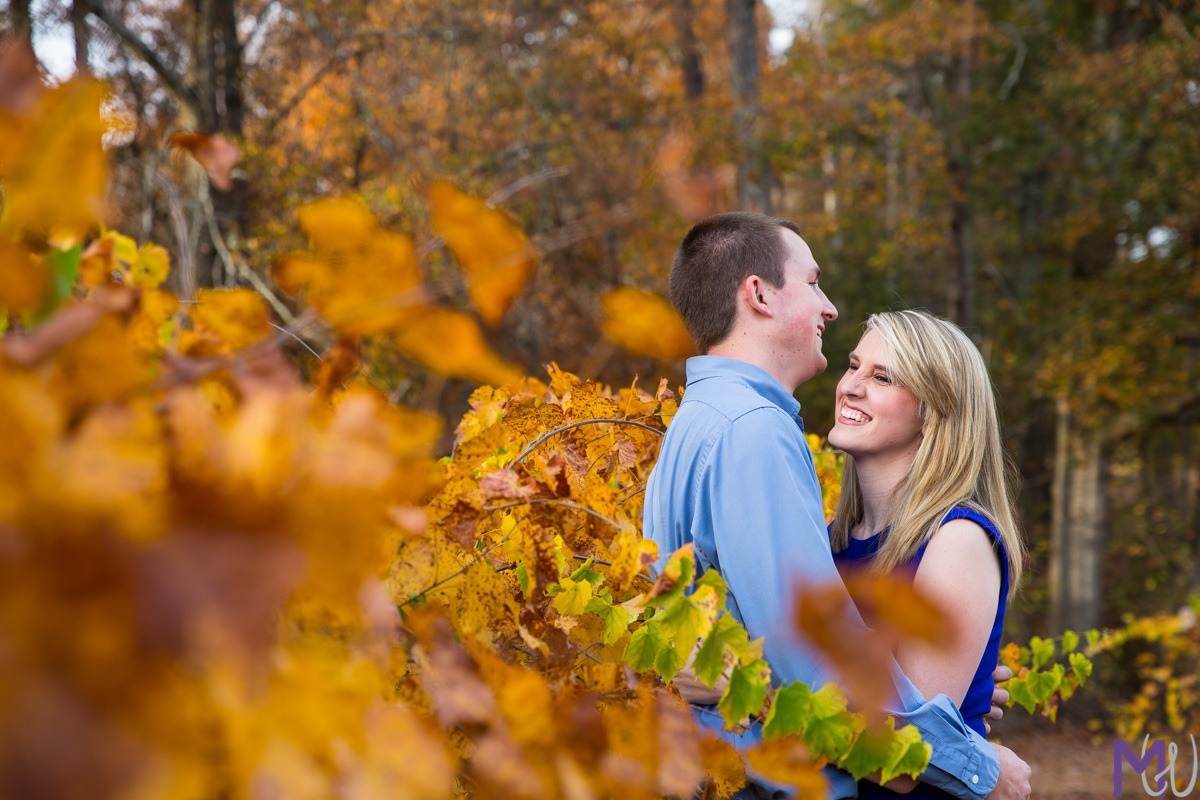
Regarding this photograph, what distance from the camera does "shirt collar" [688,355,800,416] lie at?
A: 6.37ft

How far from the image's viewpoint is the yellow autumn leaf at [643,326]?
156cm

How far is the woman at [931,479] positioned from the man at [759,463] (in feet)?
0.50

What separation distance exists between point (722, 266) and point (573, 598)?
1082 mm

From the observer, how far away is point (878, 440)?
85.0 inches

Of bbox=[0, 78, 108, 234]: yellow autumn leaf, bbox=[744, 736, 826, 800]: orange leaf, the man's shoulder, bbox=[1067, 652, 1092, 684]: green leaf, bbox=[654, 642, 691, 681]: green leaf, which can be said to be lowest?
bbox=[1067, 652, 1092, 684]: green leaf

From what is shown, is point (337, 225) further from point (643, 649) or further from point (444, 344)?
point (643, 649)

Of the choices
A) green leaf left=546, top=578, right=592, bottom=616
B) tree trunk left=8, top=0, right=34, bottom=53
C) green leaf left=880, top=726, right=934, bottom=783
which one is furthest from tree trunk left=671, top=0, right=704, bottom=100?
green leaf left=880, top=726, right=934, bottom=783

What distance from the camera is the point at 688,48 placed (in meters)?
12.2

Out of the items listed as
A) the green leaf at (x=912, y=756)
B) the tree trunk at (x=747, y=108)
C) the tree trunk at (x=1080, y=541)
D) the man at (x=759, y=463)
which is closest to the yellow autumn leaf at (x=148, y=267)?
the man at (x=759, y=463)

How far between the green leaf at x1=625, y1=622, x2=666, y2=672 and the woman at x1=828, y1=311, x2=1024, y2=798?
707 millimetres

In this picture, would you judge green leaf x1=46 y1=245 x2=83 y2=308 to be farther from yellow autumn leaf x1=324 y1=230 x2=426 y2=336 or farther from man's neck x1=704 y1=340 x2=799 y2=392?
man's neck x1=704 y1=340 x2=799 y2=392

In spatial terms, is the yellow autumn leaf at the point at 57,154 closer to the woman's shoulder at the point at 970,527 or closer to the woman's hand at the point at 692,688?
the woman's hand at the point at 692,688

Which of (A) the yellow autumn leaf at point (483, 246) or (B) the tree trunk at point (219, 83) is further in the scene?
(B) the tree trunk at point (219, 83)

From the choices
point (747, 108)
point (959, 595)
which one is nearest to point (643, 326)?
point (959, 595)
